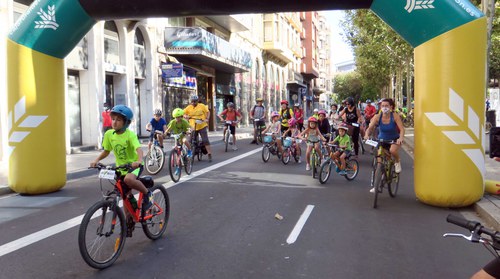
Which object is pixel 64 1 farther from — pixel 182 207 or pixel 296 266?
pixel 296 266

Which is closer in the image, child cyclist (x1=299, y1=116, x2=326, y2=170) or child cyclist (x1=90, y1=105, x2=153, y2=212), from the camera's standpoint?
child cyclist (x1=90, y1=105, x2=153, y2=212)

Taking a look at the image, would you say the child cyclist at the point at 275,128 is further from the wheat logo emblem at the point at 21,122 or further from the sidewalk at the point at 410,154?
the wheat logo emblem at the point at 21,122

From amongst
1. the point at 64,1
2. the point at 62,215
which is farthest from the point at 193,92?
the point at 62,215

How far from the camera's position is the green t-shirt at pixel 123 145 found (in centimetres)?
485

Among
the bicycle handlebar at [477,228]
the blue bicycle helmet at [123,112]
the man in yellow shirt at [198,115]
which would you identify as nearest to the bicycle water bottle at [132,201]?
the blue bicycle helmet at [123,112]

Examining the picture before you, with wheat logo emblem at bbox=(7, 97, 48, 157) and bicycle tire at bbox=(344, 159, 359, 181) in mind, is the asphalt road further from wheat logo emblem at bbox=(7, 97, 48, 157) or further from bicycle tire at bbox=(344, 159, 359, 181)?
wheat logo emblem at bbox=(7, 97, 48, 157)

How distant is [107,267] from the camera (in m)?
4.39

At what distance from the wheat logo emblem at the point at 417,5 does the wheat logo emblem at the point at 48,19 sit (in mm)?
6003

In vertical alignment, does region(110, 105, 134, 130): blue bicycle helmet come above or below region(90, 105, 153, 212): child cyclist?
above

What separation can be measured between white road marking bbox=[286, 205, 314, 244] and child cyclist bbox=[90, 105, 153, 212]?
1718 millimetres

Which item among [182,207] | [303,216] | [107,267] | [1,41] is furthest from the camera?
[1,41]

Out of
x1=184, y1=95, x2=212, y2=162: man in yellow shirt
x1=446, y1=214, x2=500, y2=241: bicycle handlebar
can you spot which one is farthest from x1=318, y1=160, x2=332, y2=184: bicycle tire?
x1=446, y1=214, x2=500, y2=241: bicycle handlebar

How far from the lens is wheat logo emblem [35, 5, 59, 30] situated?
8.06 m

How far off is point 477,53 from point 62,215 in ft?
21.8
